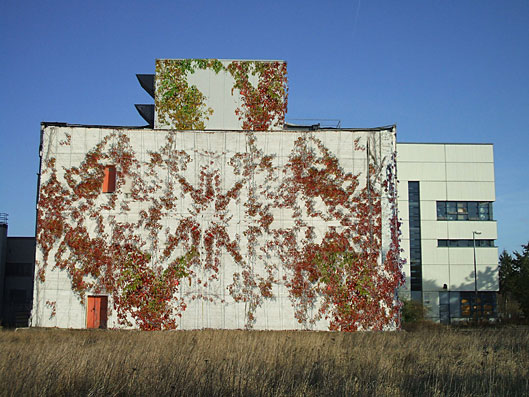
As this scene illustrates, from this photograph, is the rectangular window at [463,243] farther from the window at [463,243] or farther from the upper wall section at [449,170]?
the upper wall section at [449,170]

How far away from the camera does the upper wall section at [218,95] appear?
79.4ft

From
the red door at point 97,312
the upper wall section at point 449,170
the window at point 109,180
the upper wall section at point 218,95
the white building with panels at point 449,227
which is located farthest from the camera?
the upper wall section at point 449,170

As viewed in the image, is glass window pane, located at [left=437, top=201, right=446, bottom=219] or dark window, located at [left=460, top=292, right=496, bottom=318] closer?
dark window, located at [left=460, top=292, right=496, bottom=318]

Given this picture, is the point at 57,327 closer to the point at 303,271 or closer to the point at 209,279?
the point at 209,279

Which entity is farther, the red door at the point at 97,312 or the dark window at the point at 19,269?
the dark window at the point at 19,269

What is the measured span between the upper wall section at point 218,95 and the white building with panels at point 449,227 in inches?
974

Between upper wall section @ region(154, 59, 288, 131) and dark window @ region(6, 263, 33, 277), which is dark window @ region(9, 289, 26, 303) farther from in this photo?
upper wall section @ region(154, 59, 288, 131)

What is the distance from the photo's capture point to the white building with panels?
1747 inches

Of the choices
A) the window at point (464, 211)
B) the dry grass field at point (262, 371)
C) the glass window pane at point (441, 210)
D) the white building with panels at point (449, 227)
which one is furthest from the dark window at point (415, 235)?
the dry grass field at point (262, 371)

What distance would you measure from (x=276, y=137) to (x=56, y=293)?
11559mm

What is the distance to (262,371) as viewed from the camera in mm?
10242

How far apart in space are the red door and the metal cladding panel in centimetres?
30

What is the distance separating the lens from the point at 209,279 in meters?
22.2

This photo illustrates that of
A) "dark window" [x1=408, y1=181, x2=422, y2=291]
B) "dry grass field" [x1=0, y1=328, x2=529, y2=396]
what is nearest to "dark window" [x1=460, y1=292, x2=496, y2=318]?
"dark window" [x1=408, y1=181, x2=422, y2=291]
